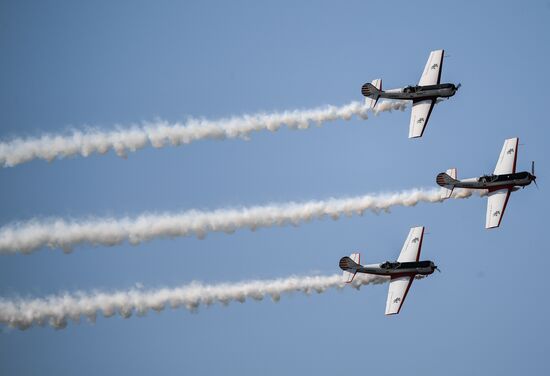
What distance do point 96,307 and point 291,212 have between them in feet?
43.2

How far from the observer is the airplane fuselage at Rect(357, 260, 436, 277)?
3017 inches

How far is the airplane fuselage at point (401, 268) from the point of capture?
76.6 meters

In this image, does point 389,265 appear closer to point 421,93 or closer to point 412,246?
point 412,246

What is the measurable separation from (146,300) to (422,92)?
2202 cm

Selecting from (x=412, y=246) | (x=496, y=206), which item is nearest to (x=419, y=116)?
(x=496, y=206)

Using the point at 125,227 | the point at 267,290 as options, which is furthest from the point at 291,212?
the point at 125,227

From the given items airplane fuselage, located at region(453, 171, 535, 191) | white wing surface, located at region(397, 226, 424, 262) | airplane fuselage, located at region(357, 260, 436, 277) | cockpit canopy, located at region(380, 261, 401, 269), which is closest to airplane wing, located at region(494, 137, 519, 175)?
airplane fuselage, located at region(453, 171, 535, 191)

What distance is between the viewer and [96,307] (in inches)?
2768

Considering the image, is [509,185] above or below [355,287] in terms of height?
above

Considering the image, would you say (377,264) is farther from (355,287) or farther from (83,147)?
(83,147)

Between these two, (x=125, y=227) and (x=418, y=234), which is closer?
(x=125, y=227)

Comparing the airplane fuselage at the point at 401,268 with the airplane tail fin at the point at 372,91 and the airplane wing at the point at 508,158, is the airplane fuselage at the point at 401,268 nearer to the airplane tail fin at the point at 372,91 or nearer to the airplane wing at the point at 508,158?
the airplane wing at the point at 508,158

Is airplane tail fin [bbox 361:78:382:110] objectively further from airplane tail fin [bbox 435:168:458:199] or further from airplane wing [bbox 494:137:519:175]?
airplane wing [bbox 494:137:519:175]

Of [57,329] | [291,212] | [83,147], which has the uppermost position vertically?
[83,147]
